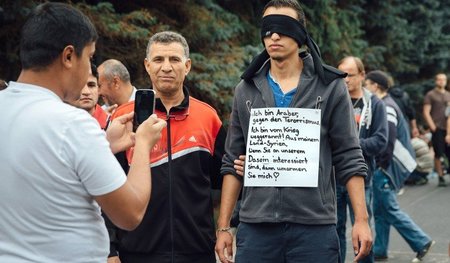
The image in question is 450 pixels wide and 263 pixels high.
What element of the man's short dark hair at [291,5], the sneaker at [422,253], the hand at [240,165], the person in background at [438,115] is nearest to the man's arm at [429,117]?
the person in background at [438,115]

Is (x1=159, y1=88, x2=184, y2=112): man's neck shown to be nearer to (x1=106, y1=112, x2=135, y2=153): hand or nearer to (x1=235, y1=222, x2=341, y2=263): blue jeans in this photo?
(x1=235, y1=222, x2=341, y2=263): blue jeans


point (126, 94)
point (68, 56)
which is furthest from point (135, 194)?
point (126, 94)

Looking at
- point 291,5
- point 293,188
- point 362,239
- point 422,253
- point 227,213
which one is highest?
point 291,5

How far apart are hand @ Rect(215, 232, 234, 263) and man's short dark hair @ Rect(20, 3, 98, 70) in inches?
74.1

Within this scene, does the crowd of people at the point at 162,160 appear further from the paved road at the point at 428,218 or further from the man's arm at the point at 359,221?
the paved road at the point at 428,218

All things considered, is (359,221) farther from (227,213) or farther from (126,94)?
(126,94)

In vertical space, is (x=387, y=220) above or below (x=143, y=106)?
below

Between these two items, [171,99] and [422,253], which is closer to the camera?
[171,99]

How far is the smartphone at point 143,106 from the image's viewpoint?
3.86 meters

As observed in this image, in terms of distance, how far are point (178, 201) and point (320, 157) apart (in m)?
0.79

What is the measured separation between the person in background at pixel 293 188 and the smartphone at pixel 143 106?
3.04 feet

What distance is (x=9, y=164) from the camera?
121 inches

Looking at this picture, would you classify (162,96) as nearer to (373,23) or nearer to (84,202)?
(84,202)

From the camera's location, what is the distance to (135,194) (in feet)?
10.4
